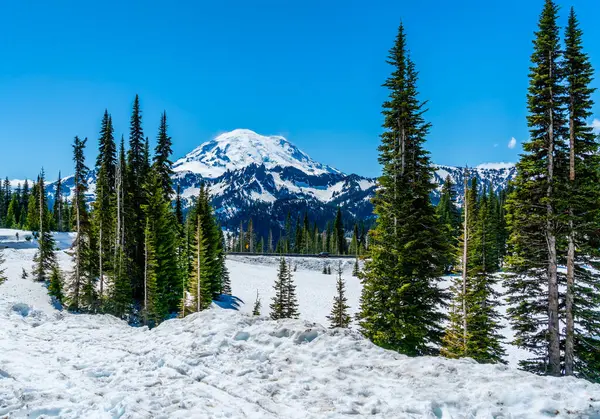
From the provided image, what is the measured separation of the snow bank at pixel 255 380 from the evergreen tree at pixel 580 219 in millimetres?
10499

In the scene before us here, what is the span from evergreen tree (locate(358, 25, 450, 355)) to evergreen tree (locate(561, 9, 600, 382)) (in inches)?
202

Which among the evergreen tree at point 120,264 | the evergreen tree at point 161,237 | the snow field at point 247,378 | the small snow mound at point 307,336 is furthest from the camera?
the evergreen tree at point 161,237

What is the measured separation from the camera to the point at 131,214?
106ft

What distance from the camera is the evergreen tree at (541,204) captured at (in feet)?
52.7

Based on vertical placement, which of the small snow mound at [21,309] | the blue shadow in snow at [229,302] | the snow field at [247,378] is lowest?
the blue shadow in snow at [229,302]

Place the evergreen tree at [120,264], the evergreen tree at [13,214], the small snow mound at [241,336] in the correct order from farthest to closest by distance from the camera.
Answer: the evergreen tree at [13,214], the evergreen tree at [120,264], the small snow mound at [241,336]

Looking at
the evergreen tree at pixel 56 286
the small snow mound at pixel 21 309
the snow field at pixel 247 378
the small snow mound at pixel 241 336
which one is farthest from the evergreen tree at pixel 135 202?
the small snow mound at pixel 241 336

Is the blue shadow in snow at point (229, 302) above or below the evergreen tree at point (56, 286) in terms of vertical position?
below

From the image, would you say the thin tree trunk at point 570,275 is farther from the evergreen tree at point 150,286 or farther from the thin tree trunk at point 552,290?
the evergreen tree at point 150,286

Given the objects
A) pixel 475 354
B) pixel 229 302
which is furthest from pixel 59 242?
pixel 475 354

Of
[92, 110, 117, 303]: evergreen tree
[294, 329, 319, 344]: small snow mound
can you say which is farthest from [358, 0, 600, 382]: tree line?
[92, 110, 117, 303]: evergreen tree

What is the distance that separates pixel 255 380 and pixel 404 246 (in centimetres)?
1036

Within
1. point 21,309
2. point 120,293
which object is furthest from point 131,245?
point 21,309

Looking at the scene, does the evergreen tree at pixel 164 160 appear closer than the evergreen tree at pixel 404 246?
No
